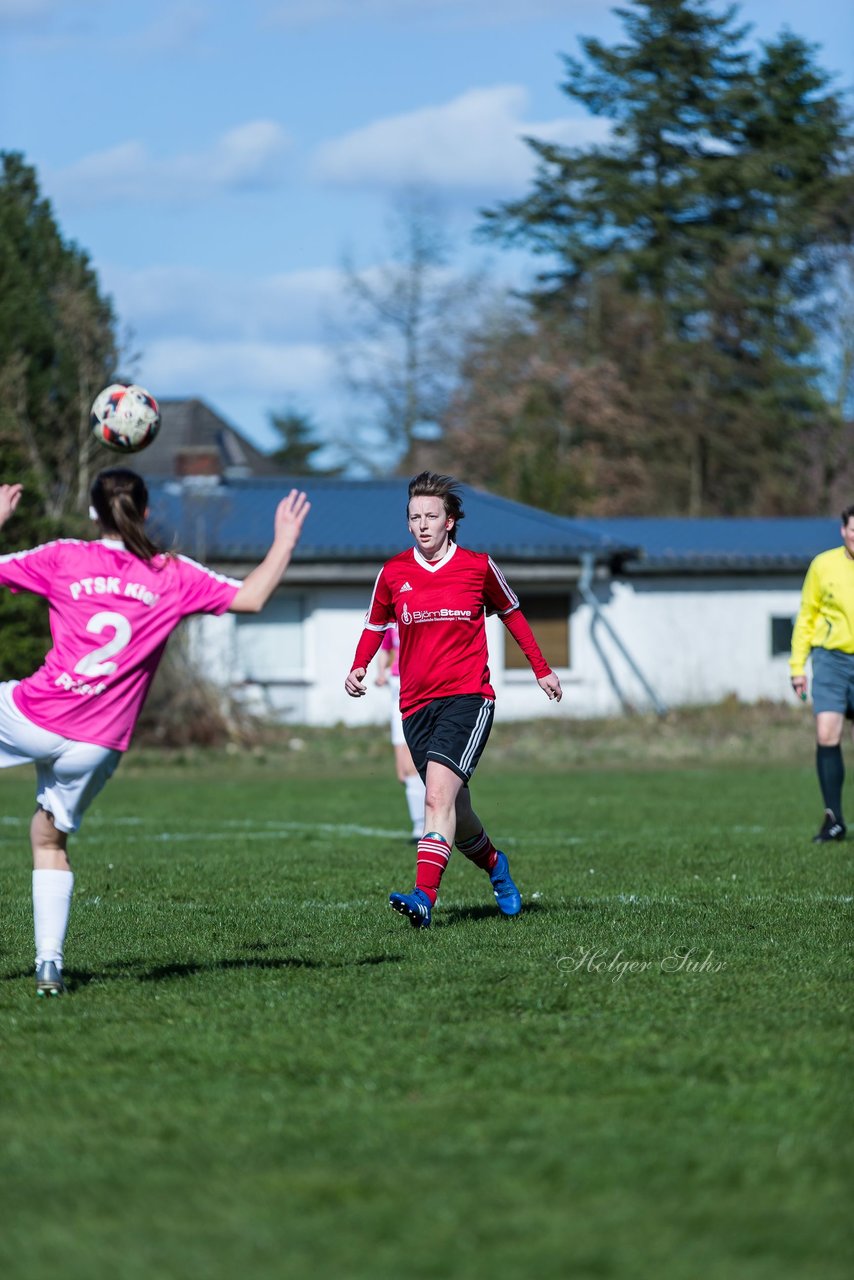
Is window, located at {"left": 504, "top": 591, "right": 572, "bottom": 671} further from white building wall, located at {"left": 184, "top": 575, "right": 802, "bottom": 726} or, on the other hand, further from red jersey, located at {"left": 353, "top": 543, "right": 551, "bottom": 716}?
Result: red jersey, located at {"left": 353, "top": 543, "right": 551, "bottom": 716}

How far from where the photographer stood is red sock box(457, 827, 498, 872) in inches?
336

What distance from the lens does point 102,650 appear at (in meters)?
6.33

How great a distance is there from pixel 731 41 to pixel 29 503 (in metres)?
30.1

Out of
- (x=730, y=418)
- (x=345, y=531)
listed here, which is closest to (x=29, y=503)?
(x=345, y=531)

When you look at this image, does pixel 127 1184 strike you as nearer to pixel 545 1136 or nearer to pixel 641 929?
pixel 545 1136

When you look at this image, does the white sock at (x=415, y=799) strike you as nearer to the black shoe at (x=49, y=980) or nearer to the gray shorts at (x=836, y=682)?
the gray shorts at (x=836, y=682)

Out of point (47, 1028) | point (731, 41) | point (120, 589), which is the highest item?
point (731, 41)

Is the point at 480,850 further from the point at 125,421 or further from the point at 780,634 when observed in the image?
the point at 780,634

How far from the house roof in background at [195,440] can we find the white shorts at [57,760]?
48.0 m

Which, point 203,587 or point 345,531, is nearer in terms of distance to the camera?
point 203,587

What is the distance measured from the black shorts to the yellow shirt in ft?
14.6

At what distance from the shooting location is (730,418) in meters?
49.0

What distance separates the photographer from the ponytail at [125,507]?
6.32 metres

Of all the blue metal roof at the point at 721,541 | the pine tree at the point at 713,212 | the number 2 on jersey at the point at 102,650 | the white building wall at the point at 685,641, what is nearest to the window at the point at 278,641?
the white building wall at the point at 685,641
